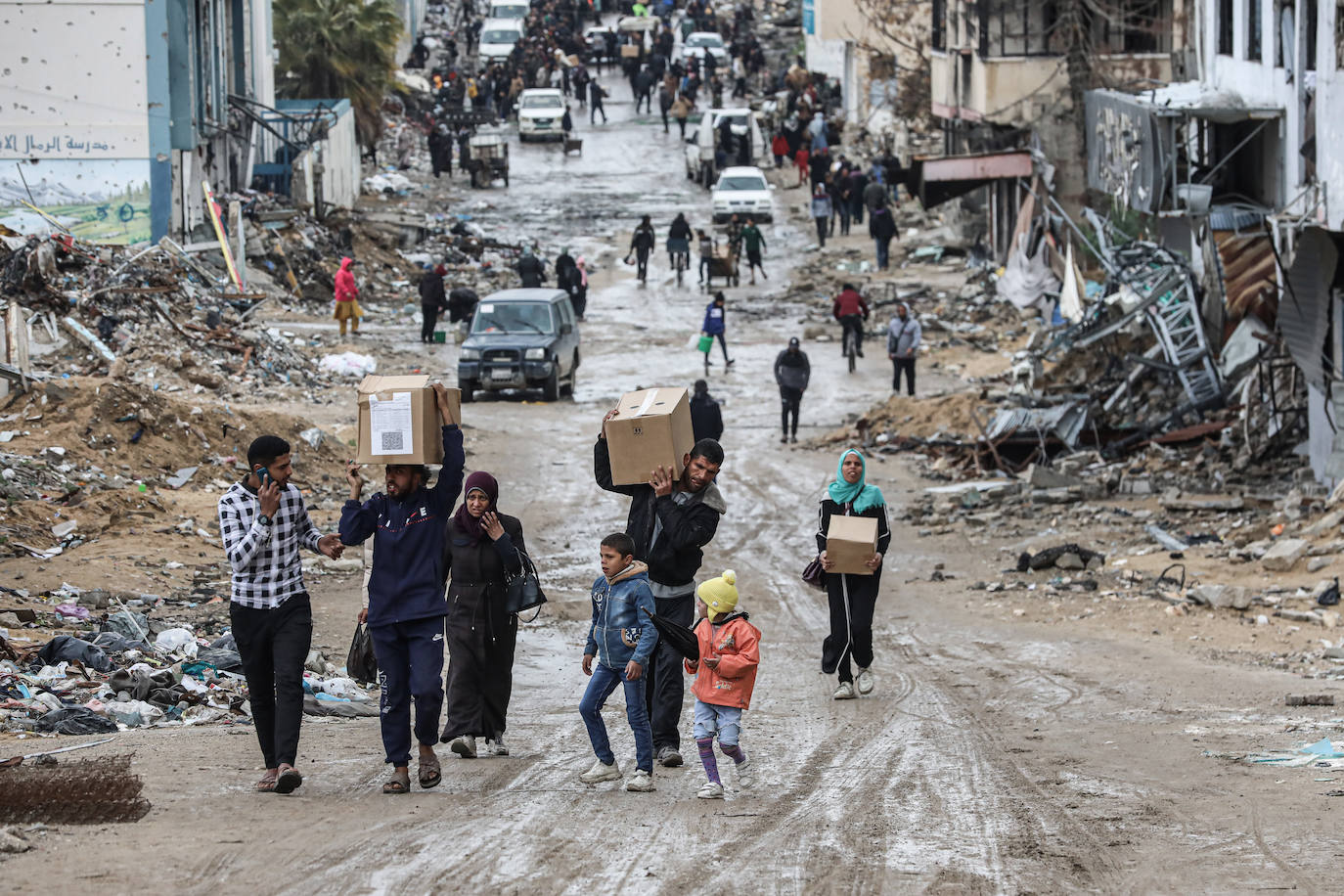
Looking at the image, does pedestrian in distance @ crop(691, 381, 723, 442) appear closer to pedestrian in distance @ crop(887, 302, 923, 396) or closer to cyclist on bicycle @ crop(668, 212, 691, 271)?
pedestrian in distance @ crop(887, 302, 923, 396)

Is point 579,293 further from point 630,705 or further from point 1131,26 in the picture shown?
point 630,705

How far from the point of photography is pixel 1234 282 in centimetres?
2097

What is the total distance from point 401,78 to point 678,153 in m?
13.6

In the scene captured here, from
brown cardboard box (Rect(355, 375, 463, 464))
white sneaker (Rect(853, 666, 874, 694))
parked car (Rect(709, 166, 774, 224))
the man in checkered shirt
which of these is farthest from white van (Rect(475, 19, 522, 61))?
the man in checkered shirt

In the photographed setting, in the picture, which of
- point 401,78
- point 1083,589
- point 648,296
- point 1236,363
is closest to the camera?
point 1083,589

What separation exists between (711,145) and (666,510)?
41.2m

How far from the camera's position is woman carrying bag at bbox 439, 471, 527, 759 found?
28.4ft

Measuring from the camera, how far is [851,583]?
452 inches

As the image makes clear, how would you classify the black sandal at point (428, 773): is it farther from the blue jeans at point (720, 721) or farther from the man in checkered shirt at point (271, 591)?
the blue jeans at point (720, 721)

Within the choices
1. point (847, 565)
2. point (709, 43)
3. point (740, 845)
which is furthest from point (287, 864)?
point (709, 43)

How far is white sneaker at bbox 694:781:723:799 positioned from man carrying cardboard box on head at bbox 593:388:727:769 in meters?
0.54

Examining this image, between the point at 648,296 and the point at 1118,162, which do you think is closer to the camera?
the point at 1118,162

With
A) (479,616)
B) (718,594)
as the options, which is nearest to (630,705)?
(718,594)

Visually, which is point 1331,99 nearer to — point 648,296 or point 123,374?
point 123,374
